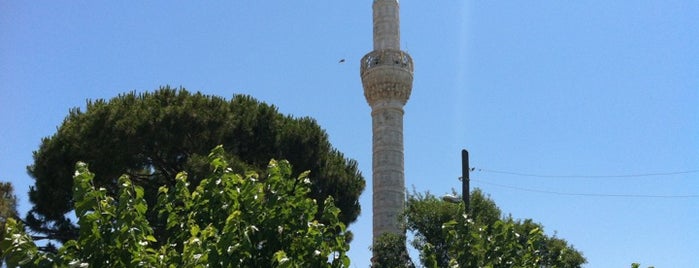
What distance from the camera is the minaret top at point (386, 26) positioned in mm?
26391

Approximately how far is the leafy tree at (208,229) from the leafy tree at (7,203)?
48.5ft

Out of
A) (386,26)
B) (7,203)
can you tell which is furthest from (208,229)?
(386,26)

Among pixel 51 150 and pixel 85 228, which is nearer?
pixel 85 228

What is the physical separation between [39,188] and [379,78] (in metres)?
11.8

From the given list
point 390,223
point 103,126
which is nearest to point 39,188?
point 103,126

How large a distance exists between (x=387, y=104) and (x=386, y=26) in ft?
9.70

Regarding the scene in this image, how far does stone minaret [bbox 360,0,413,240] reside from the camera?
79.4 feet

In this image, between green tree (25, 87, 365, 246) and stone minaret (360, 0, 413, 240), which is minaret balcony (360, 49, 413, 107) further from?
green tree (25, 87, 365, 246)

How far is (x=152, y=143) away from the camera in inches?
773

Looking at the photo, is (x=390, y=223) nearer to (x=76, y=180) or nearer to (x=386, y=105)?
(x=386, y=105)

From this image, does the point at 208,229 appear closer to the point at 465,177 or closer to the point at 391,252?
the point at 391,252

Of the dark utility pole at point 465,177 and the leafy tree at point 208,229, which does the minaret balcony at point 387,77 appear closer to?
the dark utility pole at point 465,177

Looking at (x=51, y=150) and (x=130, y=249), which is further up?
(x=51, y=150)

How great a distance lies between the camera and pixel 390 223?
23.8 m
